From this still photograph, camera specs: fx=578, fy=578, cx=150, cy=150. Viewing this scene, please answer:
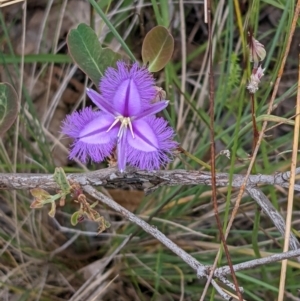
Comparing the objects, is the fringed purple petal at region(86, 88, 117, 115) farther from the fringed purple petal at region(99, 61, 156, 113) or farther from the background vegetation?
the background vegetation

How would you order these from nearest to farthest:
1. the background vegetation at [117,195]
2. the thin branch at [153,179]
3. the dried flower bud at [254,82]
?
the dried flower bud at [254,82], the thin branch at [153,179], the background vegetation at [117,195]

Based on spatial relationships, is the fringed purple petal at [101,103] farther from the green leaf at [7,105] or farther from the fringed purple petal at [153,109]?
the green leaf at [7,105]

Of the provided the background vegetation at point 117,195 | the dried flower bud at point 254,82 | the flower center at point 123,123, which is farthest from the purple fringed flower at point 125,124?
the background vegetation at point 117,195

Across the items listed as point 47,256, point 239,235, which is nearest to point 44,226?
point 47,256

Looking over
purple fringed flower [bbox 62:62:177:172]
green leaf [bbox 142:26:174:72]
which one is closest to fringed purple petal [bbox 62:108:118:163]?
purple fringed flower [bbox 62:62:177:172]

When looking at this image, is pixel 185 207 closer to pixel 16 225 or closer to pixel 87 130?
pixel 16 225

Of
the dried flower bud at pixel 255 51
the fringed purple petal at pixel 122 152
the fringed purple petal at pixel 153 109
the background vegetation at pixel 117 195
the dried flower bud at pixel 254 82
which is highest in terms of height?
the dried flower bud at pixel 255 51

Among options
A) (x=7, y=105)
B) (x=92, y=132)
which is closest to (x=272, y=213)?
(x=92, y=132)
